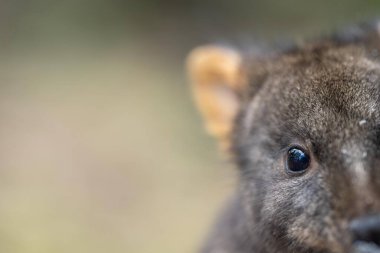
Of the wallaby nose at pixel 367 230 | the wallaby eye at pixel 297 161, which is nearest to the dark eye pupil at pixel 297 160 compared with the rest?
the wallaby eye at pixel 297 161

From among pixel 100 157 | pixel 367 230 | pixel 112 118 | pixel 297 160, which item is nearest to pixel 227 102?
pixel 297 160

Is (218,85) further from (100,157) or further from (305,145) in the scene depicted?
(100,157)

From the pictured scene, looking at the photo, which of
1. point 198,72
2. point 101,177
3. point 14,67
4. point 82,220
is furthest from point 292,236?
point 14,67

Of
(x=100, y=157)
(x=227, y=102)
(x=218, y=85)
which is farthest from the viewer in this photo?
(x=100, y=157)

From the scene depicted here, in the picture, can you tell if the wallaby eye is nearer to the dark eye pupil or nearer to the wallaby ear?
the dark eye pupil

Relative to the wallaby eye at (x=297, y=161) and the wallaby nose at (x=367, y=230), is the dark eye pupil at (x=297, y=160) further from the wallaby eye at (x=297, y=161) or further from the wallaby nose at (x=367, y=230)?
the wallaby nose at (x=367, y=230)

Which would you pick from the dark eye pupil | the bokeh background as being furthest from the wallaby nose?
the bokeh background
